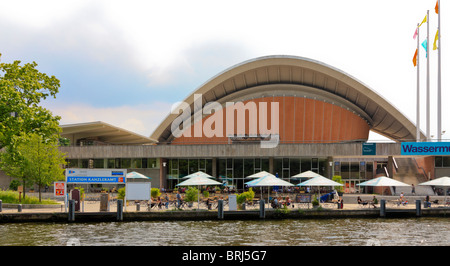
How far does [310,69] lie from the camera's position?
55938 millimetres

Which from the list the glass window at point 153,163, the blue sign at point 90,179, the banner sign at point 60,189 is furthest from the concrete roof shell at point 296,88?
the blue sign at point 90,179

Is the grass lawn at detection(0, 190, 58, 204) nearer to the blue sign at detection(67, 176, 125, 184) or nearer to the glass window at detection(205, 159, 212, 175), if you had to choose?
the blue sign at detection(67, 176, 125, 184)

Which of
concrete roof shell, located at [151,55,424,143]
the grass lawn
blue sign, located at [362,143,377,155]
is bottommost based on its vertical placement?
the grass lawn

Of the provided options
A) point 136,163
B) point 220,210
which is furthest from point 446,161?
point 136,163

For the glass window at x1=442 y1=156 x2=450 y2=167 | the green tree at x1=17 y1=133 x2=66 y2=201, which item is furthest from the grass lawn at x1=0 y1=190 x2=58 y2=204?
the glass window at x1=442 y1=156 x2=450 y2=167

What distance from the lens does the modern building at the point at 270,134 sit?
47406 millimetres

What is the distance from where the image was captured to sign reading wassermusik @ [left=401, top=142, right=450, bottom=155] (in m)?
44.2

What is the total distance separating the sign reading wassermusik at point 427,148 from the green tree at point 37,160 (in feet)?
106

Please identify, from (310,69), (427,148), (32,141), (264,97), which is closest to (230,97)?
(264,97)

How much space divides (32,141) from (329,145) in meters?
28.1

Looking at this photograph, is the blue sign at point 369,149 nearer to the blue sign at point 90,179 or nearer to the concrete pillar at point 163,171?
the concrete pillar at point 163,171

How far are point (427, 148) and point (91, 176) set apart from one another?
32.5 m

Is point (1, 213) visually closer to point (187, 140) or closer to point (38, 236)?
point (38, 236)

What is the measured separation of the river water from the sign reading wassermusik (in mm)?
16009
